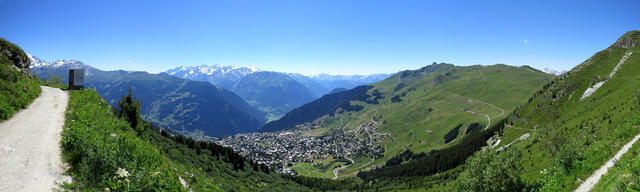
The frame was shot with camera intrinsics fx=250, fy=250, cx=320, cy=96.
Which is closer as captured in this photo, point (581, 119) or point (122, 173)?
point (122, 173)

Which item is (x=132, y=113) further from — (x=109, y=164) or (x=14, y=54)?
(x=14, y=54)

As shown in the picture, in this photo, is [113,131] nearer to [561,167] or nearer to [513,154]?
[561,167]

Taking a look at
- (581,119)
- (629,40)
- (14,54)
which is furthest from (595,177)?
(629,40)

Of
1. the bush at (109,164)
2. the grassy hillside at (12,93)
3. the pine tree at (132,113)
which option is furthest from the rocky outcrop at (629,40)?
the grassy hillside at (12,93)

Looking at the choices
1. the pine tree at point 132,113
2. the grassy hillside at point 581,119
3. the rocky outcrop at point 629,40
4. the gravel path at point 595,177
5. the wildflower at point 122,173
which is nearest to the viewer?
the wildflower at point 122,173

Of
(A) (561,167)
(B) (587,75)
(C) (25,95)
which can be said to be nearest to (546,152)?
(A) (561,167)

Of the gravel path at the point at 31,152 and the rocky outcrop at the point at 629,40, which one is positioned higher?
the rocky outcrop at the point at 629,40

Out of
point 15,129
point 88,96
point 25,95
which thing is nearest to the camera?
point 15,129

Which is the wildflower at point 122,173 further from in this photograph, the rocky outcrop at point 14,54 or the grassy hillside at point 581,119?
the rocky outcrop at point 14,54
